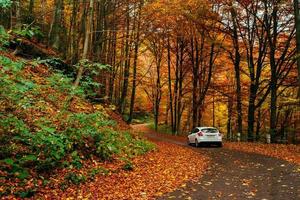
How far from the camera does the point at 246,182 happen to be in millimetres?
11344

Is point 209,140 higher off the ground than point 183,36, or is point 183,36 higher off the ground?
point 183,36

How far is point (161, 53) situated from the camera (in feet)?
138

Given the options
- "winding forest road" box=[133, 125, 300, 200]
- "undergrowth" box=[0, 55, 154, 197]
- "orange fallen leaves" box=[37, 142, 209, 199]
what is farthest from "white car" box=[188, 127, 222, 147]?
"undergrowth" box=[0, 55, 154, 197]

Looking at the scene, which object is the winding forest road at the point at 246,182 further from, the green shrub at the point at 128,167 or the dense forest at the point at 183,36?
the dense forest at the point at 183,36

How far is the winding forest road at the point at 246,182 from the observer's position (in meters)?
9.48

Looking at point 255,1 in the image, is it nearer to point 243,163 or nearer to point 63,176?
point 243,163

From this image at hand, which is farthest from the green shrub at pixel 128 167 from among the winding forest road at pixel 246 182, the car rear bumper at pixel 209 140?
the car rear bumper at pixel 209 140

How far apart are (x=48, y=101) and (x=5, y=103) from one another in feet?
14.7

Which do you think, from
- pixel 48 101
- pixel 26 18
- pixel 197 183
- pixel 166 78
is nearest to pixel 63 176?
pixel 197 183

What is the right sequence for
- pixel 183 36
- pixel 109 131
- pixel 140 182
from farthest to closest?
pixel 183 36, pixel 109 131, pixel 140 182

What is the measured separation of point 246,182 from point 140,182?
3.57 meters

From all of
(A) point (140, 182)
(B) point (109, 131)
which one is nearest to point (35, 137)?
(A) point (140, 182)

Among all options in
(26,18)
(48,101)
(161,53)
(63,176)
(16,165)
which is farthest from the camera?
(161,53)

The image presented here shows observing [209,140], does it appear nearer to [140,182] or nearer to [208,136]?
[208,136]
